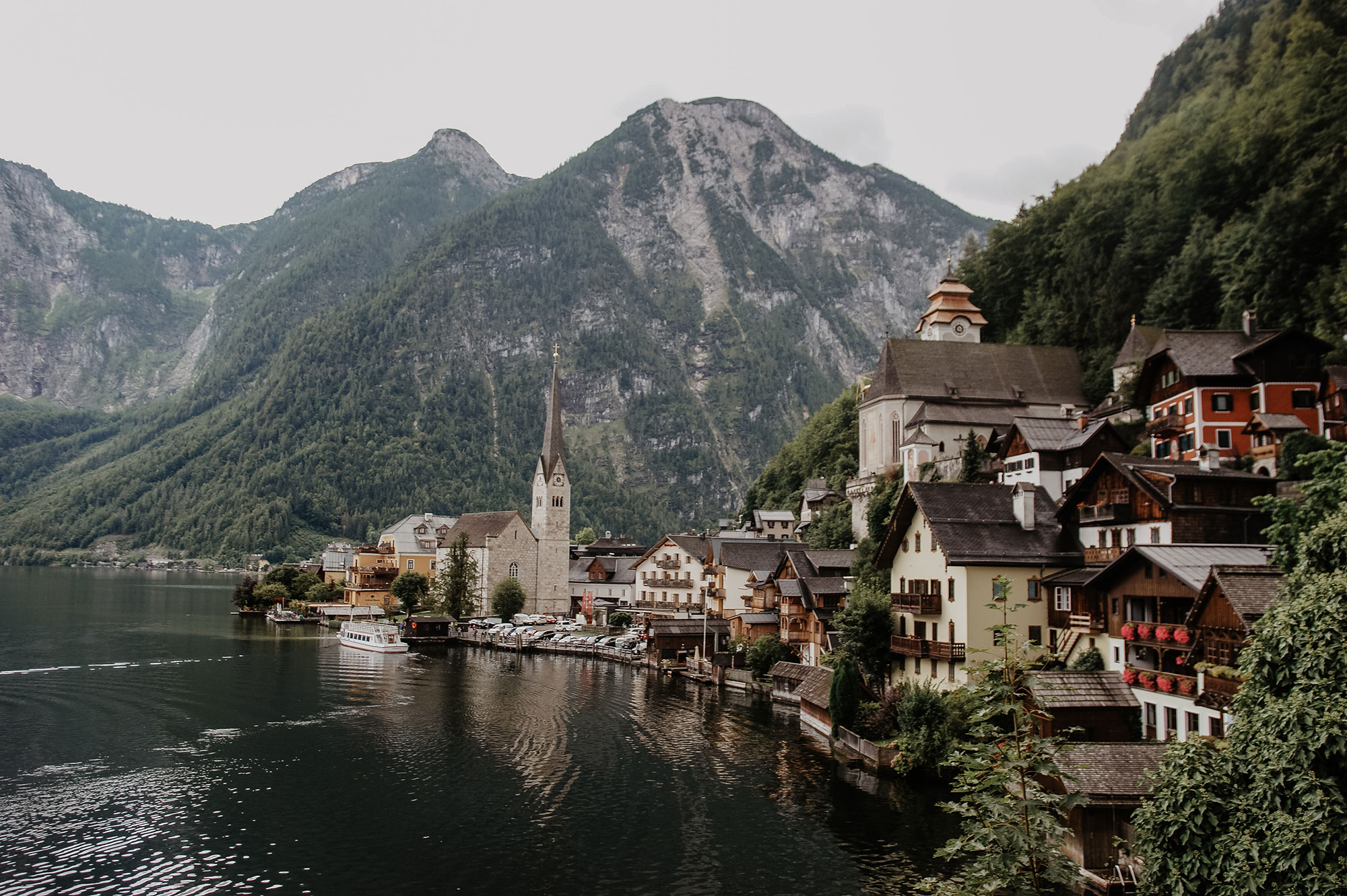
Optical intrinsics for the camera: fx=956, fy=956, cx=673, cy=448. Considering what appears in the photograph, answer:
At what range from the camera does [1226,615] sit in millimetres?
28672

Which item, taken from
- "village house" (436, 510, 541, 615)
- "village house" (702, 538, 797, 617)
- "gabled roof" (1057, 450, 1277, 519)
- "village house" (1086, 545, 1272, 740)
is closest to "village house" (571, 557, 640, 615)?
"village house" (436, 510, 541, 615)

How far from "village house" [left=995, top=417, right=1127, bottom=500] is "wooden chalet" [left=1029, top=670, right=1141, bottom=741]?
14.4 m

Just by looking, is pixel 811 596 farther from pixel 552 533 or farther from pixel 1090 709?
pixel 552 533

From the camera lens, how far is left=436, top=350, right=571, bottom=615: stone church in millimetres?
115625

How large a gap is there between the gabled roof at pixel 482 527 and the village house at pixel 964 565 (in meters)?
74.2

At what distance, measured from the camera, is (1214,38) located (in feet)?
323

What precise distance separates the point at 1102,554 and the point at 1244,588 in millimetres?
12876

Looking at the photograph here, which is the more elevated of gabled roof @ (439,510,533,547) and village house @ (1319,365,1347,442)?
village house @ (1319,365,1347,442)

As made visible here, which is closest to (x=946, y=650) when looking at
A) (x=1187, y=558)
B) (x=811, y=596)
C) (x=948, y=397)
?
(x=1187, y=558)

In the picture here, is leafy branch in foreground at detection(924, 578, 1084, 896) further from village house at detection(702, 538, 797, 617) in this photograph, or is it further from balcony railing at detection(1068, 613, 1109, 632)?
village house at detection(702, 538, 797, 617)

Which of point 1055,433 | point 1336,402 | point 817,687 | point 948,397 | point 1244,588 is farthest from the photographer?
point 948,397

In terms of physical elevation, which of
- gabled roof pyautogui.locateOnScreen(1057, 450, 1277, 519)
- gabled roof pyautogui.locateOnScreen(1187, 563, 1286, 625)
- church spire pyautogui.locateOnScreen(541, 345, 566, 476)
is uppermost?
church spire pyautogui.locateOnScreen(541, 345, 566, 476)

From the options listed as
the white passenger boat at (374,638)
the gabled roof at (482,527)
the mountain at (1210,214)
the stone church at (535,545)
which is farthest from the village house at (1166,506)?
the stone church at (535,545)

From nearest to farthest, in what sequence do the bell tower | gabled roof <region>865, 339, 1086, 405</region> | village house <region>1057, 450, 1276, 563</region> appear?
village house <region>1057, 450, 1276, 563</region> < gabled roof <region>865, 339, 1086, 405</region> < the bell tower
